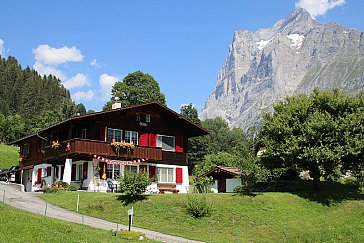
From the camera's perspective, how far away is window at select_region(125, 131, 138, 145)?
39531 millimetres

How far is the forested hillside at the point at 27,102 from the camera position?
90062 millimetres

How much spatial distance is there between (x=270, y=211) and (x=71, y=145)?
1689cm

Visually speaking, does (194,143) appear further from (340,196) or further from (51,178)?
(340,196)

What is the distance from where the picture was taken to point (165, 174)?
41156 mm

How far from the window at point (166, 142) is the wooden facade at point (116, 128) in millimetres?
300

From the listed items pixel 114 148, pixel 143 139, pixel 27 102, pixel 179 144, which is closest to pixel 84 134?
pixel 114 148

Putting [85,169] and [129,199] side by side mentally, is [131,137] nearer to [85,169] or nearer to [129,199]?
[85,169]

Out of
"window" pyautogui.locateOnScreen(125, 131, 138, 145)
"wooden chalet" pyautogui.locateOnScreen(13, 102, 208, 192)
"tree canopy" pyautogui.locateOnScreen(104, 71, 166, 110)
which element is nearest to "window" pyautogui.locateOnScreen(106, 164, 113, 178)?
"wooden chalet" pyautogui.locateOnScreen(13, 102, 208, 192)

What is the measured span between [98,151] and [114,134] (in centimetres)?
309

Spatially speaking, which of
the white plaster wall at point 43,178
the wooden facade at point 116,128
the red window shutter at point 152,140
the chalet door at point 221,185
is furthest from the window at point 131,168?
the chalet door at point 221,185

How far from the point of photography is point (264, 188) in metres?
37.3

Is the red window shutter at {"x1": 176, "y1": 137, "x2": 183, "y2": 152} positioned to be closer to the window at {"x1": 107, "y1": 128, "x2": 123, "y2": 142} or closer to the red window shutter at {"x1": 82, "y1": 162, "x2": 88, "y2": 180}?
the window at {"x1": 107, "y1": 128, "x2": 123, "y2": 142}

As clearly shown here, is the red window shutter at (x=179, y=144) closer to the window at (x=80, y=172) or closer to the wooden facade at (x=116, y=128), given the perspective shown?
the wooden facade at (x=116, y=128)

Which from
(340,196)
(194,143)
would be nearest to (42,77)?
(194,143)
